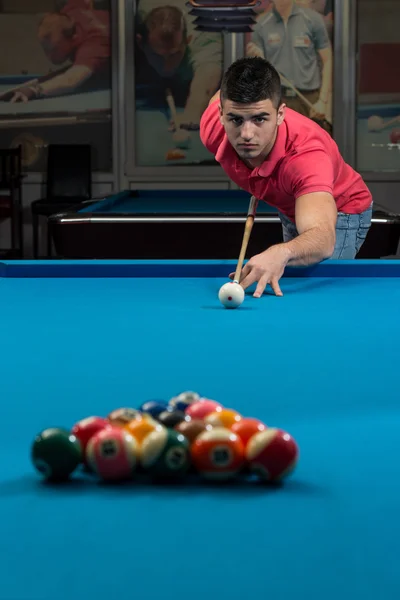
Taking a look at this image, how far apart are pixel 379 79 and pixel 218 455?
7796 mm

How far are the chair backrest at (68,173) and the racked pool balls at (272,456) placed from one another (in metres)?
7.42

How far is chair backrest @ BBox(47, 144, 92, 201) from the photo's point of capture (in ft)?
26.7

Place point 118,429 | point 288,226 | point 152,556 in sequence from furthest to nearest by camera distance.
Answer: point 288,226
point 118,429
point 152,556

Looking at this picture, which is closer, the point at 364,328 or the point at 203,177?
the point at 364,328

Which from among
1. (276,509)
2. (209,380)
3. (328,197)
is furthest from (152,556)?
(328,197)

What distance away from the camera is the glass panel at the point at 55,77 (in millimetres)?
8141

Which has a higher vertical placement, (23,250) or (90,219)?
(90,219)

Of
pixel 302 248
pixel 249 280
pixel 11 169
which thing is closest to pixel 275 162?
pixel 302 248

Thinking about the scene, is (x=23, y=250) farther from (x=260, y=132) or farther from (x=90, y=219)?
(x=260, y=132)

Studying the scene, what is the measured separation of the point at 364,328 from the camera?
170 centimetres

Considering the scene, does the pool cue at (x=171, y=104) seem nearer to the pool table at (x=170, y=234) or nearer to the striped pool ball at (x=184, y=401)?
the pool table at (x=170, y=234)

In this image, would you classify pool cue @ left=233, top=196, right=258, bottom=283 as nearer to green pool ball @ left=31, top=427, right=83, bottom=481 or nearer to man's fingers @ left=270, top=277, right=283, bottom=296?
man's fingers @ left=270, top=277, right=283, bottom=296

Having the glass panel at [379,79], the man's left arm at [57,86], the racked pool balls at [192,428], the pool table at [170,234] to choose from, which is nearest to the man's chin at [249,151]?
the pool table at [170,234]

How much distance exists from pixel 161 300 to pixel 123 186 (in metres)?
6.44
